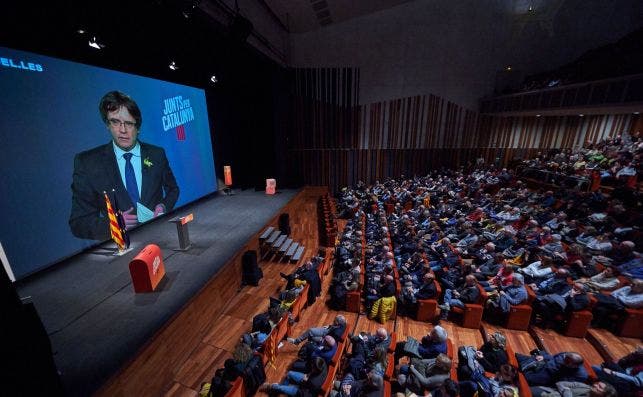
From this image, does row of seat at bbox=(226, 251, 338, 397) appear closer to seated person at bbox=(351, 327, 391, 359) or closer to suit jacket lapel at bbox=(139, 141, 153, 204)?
seated person at bbox=(351, 327, 391, 359)

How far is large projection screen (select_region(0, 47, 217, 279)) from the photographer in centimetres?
334

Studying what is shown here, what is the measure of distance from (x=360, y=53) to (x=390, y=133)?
11.4 feet

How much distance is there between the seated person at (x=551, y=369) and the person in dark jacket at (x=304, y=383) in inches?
79.3

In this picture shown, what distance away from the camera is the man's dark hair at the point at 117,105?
453 cm

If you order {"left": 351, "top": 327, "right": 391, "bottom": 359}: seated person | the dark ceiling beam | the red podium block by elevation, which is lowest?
{"left": 351, "top": 327, "right": 391, "bottom": 359}: seated person

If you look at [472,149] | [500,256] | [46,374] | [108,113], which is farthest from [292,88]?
[46,374]

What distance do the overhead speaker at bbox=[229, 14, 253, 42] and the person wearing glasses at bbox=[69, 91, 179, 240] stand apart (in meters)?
2.27

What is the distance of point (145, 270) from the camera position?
3.53 metres

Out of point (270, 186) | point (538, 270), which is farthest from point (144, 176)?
point (538, 270)

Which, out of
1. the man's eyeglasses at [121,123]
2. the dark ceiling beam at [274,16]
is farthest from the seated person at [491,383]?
the dark ceiling beam at [274,16]

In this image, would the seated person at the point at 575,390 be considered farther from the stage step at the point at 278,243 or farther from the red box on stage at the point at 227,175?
the red box on stage at the point at 227,175

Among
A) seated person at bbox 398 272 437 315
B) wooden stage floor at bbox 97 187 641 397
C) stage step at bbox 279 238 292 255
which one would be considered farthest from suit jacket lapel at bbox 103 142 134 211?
seated person at bbox 398 272 437 315

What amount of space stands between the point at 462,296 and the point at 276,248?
383 centimetres

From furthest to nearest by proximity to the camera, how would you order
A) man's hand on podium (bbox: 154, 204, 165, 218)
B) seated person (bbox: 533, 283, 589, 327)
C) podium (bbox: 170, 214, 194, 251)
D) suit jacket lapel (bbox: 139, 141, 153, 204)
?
man's hand on podium (bbox: 154, 204, 165, 218), suit jacket lapel (bbox: 139, 141, 153, 204), podium (bbox: 170, 214, 194, 251), seated person (bbox: 533, 283, 589, 327)
